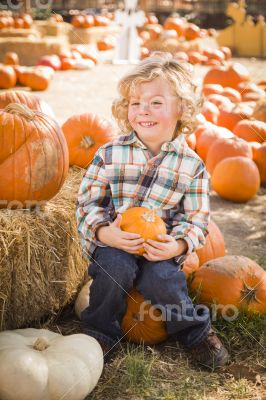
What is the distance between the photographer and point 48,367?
2.34m

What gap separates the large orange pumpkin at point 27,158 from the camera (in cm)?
302

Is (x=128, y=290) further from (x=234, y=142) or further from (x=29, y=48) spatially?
(x=29, y=48)

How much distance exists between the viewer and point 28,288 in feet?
9.39

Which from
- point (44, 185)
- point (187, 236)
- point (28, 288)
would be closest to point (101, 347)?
point (28, 288)

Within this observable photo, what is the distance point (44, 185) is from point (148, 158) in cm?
59

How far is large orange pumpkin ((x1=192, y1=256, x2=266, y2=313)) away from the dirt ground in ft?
2.19

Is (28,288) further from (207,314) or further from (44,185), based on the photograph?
(207,314)

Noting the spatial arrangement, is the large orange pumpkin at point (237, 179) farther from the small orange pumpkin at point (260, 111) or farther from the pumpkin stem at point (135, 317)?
the pumpkin stem at point (135, 317)

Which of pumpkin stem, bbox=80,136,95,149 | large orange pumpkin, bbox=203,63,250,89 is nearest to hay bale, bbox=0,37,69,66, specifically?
large orange pumpkin, bbox=203,63,250,89

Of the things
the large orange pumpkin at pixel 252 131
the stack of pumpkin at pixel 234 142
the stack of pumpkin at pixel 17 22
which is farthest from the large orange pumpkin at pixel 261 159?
the stack of pumpkin at pixel 17 22

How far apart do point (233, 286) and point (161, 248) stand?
0.64 meters

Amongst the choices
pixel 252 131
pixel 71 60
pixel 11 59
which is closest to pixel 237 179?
pixel 252 131

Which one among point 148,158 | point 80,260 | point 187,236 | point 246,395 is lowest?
point 246,395

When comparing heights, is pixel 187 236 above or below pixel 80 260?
above
